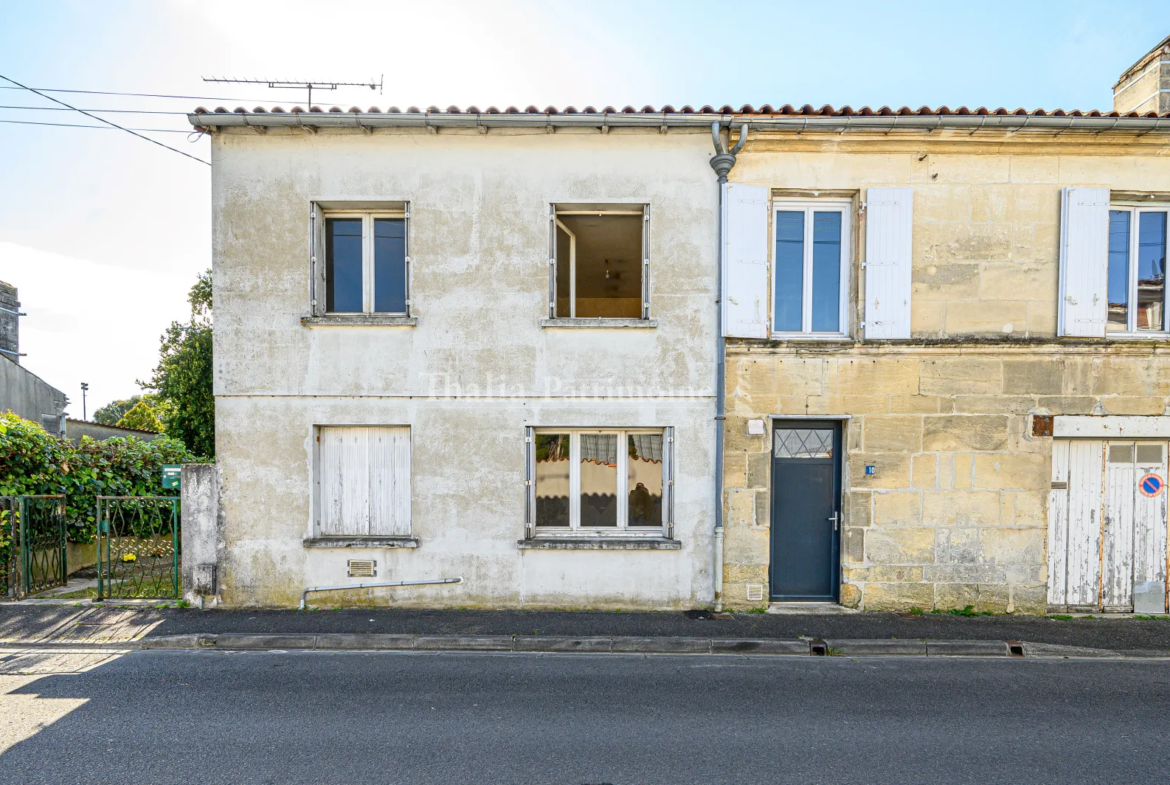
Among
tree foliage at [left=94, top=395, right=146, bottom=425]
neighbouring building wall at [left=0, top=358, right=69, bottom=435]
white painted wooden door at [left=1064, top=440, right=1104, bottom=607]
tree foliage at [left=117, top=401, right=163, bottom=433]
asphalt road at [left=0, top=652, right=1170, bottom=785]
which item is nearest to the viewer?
asphalt road at [left=0, top=652, right=1170, bottom=785]

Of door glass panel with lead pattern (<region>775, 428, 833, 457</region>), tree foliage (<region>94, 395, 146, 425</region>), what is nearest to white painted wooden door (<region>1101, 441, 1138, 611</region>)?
door glass panel with lead pattern (<region>775, 428, 833, 457</region>)

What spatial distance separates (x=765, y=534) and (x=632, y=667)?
2.48m

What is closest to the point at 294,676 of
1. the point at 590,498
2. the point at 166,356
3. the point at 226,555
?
the point at 226,555

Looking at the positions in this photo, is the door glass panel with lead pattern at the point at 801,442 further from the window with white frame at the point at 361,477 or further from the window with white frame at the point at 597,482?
the window with white frame at the point at 361,477

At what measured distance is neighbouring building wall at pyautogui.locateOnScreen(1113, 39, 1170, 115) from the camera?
7348 mm

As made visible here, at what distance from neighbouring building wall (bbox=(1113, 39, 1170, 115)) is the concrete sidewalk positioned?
21.8 feet

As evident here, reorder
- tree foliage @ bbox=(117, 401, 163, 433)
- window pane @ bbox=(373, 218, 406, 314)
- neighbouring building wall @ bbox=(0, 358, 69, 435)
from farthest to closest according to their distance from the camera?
tree foliage @ bbox=(117, 401, 163, 433), neighbouring building wall @ bbox=(0, 358, 69, 435), window pane @ bbox=(373, 218, 406, 314)

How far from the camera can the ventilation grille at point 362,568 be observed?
7.03 metres

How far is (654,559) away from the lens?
7.02 metres

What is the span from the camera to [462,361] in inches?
277

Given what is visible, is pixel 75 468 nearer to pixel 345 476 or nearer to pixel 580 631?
pixel 345 476

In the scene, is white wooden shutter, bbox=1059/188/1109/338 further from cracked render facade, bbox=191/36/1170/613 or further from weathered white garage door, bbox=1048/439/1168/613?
weathered white garage door, bbox=1048/439/1168/613

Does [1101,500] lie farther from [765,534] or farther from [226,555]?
[226,555]


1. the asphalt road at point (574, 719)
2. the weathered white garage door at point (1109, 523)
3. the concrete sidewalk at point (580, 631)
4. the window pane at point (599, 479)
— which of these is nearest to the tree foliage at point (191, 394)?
the concrete sidewalk at point (580, 631)
